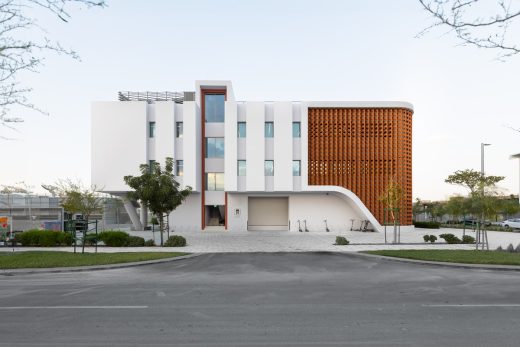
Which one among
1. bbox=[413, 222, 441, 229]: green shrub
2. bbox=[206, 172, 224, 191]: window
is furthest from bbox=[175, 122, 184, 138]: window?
bbox=[413, 222, 441, 229]: green shrub

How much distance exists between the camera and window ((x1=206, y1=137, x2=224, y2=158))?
116 ft

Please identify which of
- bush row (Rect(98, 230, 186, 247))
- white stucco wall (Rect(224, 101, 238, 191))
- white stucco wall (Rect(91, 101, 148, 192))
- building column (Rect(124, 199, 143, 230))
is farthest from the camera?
building column (Rect(124, 199, 143, 230))

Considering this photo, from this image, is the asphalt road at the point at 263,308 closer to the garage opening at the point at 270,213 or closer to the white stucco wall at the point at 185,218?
the white stucco wall at the point at 185,218

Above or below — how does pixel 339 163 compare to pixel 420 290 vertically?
above

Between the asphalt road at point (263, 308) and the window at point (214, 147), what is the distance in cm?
2333

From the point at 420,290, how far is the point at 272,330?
509cm

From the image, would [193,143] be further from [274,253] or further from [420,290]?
[420,290]

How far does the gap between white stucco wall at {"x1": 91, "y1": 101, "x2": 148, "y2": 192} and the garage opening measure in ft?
40.3

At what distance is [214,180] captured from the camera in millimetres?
35438

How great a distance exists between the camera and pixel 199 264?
14.6m

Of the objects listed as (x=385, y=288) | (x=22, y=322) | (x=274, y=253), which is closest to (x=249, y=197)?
(x=274, y=253)

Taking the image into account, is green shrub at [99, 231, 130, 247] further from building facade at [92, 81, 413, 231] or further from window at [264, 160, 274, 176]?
window at [264, 160, 274, 176]

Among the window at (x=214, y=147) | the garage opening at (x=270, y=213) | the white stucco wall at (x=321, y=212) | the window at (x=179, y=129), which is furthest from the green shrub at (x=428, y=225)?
the window at (x=179, y=129)

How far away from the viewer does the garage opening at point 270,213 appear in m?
37.2
